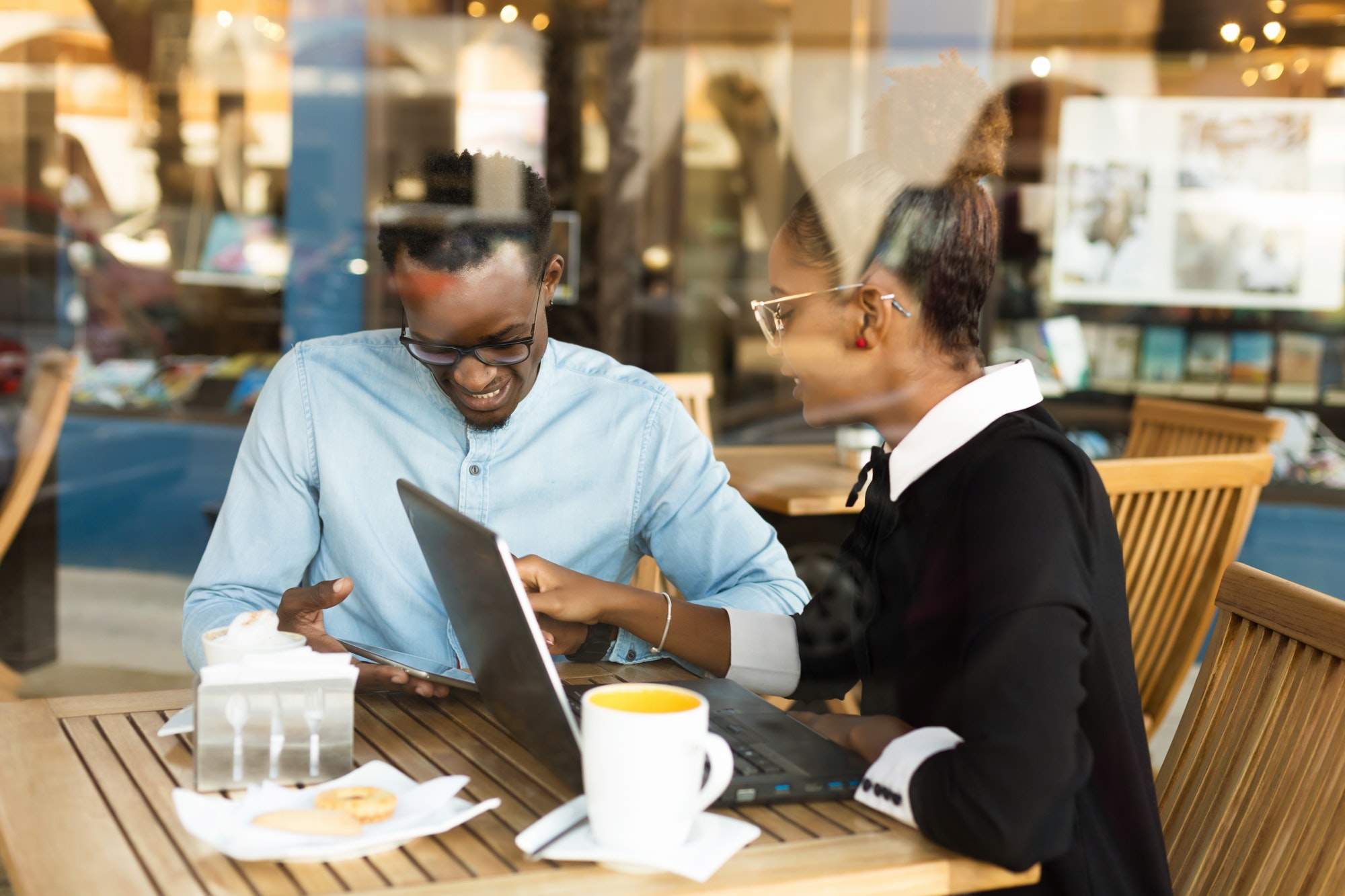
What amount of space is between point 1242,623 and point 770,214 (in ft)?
10.4

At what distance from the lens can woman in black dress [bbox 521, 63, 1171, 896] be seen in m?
1.02

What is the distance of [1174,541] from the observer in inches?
98.9

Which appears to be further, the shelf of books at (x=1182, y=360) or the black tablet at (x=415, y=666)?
the shelf of books at (x=1182, y=360)

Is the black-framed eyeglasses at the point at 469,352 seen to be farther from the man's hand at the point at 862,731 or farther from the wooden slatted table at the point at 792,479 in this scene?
the wooden slatted table at the point at 792,479

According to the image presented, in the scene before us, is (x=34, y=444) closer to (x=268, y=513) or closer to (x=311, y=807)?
(x=268, y=513)

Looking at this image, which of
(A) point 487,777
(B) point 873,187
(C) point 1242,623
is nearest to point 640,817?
(A) point 487,777

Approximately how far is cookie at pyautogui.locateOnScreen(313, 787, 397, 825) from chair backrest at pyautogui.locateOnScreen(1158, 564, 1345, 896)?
85cm

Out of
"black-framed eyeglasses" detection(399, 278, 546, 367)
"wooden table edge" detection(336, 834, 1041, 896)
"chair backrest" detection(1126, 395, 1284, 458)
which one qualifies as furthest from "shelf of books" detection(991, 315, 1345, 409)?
"wooden table edge" detection(336, 834, 1041, 896)

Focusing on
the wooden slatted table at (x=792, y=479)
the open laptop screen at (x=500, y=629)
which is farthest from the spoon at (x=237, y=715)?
the wooden slatted table at (x=792, y=479)

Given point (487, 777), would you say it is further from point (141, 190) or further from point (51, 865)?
point (141, 190)

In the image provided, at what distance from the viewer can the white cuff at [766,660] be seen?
4.83 ft

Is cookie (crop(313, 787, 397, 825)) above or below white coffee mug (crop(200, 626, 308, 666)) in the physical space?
below

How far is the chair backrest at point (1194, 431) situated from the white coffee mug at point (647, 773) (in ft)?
8.43

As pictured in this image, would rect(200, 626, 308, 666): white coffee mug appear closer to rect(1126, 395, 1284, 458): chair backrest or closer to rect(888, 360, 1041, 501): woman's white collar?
rect(888, 360, 1041, 501): woman's white collar
